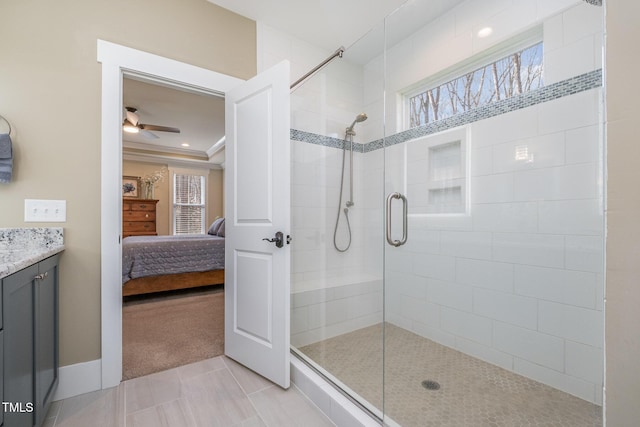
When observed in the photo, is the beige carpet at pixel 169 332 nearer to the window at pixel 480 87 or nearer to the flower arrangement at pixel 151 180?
the window at pixel 480 87

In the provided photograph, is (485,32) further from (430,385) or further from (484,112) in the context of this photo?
(430,385)

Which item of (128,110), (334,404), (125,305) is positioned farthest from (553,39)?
(128,110)

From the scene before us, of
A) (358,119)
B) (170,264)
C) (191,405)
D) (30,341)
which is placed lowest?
(191,405)

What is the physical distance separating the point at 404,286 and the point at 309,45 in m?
2.28

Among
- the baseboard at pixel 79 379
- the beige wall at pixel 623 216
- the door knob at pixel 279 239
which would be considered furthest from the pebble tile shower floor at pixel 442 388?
the baseboard at pixel 79 379

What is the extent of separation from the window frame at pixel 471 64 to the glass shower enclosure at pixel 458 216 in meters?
0.01

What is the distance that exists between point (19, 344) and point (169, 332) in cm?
166

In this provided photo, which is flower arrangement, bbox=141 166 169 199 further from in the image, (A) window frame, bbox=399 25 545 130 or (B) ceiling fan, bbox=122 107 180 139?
(A) window frame, bbox=399 25 545 130

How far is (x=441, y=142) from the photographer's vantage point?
7.36 feet

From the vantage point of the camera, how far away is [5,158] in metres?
1.53

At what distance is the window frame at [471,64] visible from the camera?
5.94 ft

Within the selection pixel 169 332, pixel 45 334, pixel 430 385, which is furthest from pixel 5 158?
pixel 430 385

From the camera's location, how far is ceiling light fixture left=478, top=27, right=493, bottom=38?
77.6 inches

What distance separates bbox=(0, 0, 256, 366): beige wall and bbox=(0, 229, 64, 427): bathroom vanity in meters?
0.12
